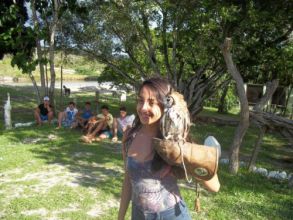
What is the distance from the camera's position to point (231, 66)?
7.11 metres

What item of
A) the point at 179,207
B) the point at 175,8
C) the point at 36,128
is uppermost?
the point at 175,8

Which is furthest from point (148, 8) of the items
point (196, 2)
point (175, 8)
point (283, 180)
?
point (283, 180)

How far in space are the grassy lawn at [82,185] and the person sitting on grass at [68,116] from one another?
132 centimetres

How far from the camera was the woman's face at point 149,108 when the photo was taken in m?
2.06

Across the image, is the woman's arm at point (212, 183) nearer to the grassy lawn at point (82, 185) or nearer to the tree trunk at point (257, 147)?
the grassy lawn at point (82, 185)

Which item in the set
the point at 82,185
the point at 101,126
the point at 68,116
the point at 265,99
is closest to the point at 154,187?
the point at 82,185

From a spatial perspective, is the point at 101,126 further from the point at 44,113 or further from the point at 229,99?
the point at 229,99

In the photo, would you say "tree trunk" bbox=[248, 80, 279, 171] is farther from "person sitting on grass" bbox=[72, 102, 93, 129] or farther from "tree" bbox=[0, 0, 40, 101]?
"tree" bbox=[0, 0, 40, 101]

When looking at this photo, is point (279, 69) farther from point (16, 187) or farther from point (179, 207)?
point (179, 207)

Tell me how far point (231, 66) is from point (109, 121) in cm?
448

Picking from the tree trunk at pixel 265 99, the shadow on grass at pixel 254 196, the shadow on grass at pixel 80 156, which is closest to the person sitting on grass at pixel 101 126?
the shadow on grass at pixel 80 156

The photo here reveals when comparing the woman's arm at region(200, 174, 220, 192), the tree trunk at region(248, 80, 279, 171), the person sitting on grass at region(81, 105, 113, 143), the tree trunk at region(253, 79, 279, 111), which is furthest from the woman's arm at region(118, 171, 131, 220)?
the person sitting on grass at region(81, 105, 113, 143)

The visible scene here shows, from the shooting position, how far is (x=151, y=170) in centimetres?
210

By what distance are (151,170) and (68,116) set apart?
10145 mm
